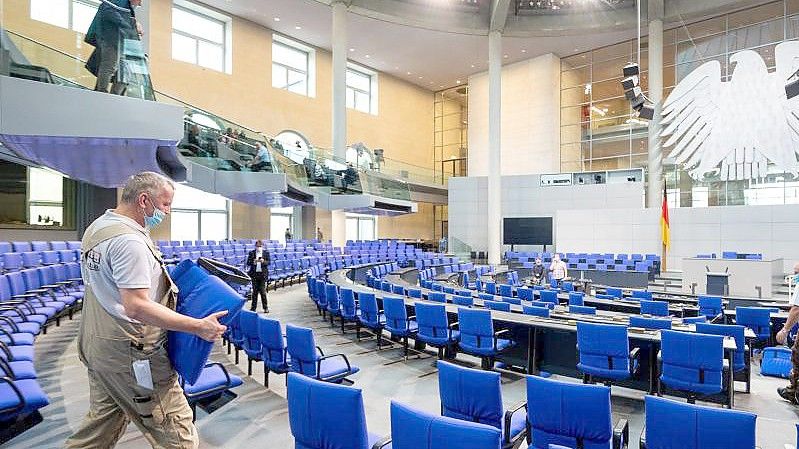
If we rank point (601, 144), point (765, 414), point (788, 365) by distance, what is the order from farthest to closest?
point (601, 144) → point (788, 365) → point (765, 414)

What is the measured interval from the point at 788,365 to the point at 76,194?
17605 mm

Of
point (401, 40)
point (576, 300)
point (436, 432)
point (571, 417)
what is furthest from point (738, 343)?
point (401, 40)

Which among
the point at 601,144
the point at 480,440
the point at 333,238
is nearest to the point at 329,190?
the point at 333,238

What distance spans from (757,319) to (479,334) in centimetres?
448

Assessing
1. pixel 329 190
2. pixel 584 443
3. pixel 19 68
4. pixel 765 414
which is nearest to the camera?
pixel 584 443

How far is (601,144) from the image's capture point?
2670 centimetres

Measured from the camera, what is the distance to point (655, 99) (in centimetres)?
2241

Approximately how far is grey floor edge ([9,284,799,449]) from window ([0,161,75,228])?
8402 millimetres

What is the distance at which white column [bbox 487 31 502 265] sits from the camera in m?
24.6

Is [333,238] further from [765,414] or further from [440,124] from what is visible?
[765,414]

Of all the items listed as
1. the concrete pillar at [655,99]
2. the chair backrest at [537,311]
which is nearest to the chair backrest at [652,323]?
the chair backrest at [537,311]

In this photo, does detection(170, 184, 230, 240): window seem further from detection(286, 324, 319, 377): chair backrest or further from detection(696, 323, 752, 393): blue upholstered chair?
detection(696, 323, 752, 393): blue upholstered chair

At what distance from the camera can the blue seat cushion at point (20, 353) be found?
153 inches

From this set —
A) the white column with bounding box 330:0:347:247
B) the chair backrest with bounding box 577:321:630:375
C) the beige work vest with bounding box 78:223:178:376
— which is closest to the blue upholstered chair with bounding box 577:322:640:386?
the chair backrest with bounding box 577:321:630:375
